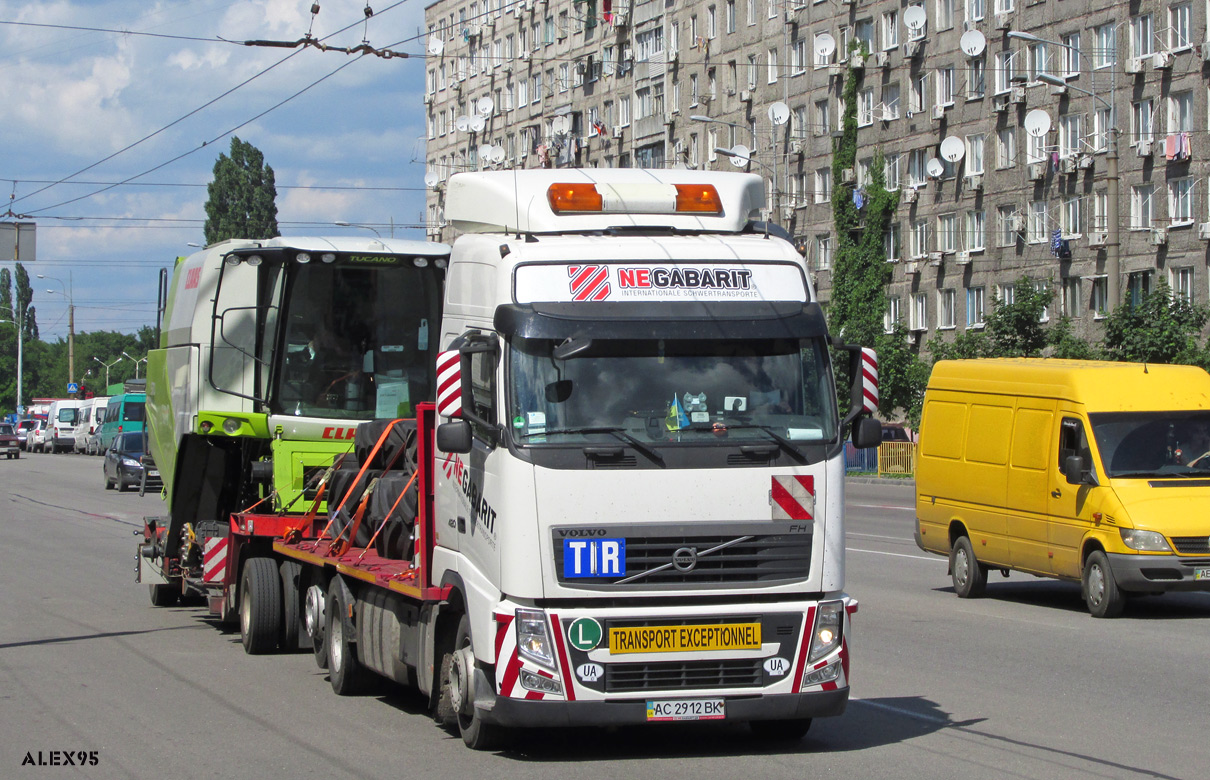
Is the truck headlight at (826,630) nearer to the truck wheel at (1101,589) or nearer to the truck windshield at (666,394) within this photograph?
the truck windshield at (666,394)

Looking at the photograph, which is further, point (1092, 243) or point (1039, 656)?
point (1092, 243)

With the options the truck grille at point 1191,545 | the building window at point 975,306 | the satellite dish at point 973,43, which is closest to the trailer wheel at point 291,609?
the truck grille at point 1191,545

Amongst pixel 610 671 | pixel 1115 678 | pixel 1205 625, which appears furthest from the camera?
pixel 1205 625

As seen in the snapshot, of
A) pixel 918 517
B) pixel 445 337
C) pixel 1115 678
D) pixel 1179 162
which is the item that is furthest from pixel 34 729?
pixel 1179 162

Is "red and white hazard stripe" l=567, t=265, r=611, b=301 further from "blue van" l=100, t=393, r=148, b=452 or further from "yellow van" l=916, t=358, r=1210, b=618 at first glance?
"blue van" l=100, t=393, r=148, b=452

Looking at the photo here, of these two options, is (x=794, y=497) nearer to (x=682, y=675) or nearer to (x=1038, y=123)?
(x=682, y=675)

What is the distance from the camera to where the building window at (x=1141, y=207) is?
45906 mm

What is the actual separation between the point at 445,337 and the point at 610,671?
262 centimetres

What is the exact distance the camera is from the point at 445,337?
9609 mm

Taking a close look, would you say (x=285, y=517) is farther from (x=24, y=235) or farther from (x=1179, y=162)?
(x=1179, y=162)

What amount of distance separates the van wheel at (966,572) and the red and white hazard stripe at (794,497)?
9024 mm

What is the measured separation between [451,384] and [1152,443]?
9049 millimetres

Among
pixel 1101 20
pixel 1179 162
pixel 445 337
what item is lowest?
pixel 445 337

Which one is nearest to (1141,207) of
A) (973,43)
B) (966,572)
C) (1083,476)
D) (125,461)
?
(973,43)
